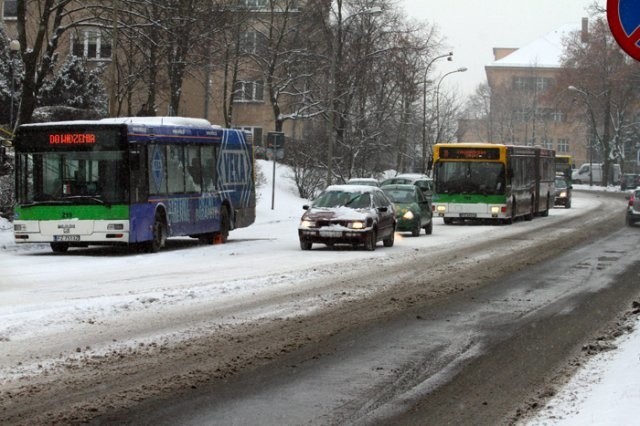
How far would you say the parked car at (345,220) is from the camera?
993 inches

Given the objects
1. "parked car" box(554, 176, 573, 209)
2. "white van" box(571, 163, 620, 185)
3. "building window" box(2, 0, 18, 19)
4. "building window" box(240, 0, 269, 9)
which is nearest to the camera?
"parked car" box(554, 176, 573, 209)

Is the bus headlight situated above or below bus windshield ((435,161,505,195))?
below

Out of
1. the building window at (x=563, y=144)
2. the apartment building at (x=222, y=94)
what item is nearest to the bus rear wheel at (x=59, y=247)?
the apartment building at (x=222, y=94)

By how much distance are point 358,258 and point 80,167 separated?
6010 millimetres

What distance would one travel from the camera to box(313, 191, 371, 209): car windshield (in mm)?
26109

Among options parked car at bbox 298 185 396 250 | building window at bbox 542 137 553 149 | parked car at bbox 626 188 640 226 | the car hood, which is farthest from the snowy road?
building window at bbox 542 137 553 149

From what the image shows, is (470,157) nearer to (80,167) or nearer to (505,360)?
(80,167)

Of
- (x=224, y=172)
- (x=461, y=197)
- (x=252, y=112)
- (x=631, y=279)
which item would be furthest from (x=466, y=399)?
(x=252, y=112)

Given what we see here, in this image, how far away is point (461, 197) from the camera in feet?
132

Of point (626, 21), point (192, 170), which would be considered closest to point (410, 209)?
point (192, 170)

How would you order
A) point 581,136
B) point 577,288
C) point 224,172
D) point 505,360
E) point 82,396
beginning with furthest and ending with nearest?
point 581,136, point 224,172, point 577,288, point 505,360, point 82,396

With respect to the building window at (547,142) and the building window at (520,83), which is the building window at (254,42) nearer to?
the building window at (547,142)

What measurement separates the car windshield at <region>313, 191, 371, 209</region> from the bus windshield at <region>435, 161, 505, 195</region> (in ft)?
47.4

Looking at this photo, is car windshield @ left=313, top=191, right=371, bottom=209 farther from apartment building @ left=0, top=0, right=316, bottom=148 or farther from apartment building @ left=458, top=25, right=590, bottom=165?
apartment building @ left=458, top=25, right=590, bottom=165
